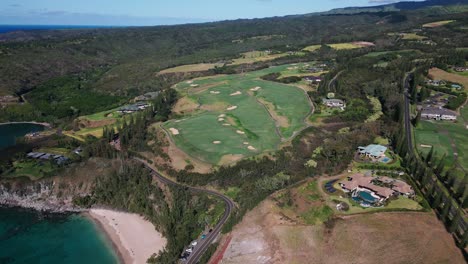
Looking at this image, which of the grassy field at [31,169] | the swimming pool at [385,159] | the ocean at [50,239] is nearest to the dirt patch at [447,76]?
the swimming pool at [385,159]

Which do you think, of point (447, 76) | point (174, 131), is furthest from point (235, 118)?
point (447, 76)

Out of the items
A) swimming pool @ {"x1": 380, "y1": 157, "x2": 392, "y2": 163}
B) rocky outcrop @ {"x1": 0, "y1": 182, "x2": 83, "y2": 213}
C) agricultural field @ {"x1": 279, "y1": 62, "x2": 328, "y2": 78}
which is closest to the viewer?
swimming pool @ {"x1": 380, "y1": 157, "x2": 392, "y2": 163}

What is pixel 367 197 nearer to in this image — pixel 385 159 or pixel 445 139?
pixel 385 159

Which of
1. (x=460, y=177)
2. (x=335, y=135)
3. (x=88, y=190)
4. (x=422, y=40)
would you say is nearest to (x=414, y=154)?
(x=460, y=177)

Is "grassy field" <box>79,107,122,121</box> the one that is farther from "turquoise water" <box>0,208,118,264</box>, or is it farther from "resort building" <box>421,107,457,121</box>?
"resort building" <box>421,107,457,121</box>

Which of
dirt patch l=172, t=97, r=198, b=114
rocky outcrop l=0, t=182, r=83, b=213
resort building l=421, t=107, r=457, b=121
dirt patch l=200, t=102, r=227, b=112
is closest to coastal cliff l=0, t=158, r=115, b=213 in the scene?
rocky outcrop l=0, t=182, r=83, b=213

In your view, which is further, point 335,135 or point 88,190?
point 335,135

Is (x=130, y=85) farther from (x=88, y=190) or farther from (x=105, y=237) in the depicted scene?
(x=105, y=237)
